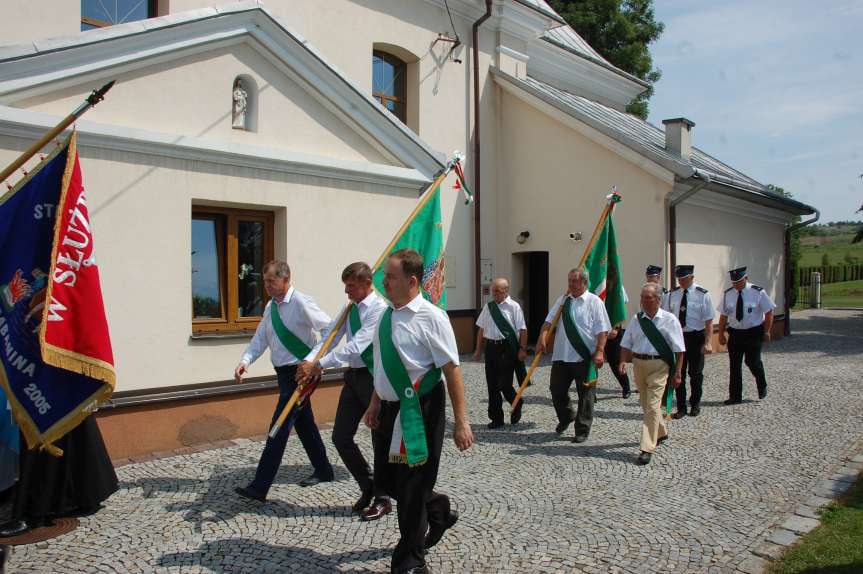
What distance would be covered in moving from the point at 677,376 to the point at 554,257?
8230 mm

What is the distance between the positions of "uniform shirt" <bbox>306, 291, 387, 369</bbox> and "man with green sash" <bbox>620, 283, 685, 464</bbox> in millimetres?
2958

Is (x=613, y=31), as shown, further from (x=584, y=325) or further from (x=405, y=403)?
(x=405, y=403)

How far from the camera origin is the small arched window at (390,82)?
13891 millimetres

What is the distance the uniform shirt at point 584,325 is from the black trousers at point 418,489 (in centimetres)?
368

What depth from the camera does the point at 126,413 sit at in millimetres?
6715

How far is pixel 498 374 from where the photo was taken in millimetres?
8305

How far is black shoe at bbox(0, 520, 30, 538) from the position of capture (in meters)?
4.72

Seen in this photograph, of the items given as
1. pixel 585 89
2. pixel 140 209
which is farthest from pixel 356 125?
pixel 585 89

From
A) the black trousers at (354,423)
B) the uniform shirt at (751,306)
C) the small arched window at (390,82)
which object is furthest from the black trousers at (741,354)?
the small arched window at (390,82)

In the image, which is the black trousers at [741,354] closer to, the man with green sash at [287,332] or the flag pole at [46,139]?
the man with green sash at [287,332]

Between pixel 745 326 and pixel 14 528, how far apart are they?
8.92m

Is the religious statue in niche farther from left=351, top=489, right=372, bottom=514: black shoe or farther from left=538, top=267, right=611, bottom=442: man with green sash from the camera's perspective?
left=351, top=489, right=372, bottom=514: black shoe

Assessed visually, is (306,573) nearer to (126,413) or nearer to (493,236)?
(126,413)

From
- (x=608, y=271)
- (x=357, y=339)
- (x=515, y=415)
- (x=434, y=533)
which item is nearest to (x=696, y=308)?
(x=608, y=271)
